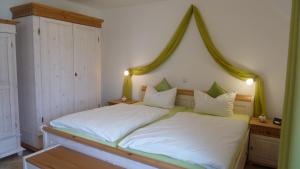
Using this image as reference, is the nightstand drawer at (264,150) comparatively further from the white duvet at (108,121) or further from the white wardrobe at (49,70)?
the white wardrobe at (49,70)

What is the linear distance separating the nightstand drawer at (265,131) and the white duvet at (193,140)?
0.39 m

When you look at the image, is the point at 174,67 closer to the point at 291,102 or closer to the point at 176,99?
the point at 176,99

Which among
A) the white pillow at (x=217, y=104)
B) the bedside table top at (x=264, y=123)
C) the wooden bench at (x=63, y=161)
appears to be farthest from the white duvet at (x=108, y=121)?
the bedside table top at (x=264, y=123)

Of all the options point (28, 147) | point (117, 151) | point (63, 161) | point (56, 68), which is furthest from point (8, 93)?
point (117, 151)

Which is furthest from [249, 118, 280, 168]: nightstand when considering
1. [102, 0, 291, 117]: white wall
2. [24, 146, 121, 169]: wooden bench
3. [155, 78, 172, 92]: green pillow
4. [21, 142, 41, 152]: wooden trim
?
[21, 142, 41, 152]: wooden trim

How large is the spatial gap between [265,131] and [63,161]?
101 inches

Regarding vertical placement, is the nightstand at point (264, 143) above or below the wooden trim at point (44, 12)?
below

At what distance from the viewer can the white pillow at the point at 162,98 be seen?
357cm

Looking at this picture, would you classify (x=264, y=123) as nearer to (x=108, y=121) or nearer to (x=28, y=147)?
(x=108, y=121)

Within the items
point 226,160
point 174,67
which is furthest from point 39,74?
point 226,160

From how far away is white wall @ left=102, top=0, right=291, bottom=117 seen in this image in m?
3.11

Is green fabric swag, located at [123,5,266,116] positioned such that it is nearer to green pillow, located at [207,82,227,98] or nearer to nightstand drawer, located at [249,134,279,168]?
green pillow, located at [207,82,227,98]

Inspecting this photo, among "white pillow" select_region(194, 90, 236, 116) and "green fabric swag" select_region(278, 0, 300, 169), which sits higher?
"green fabric swag" select_region(278, 0, 300, 169)

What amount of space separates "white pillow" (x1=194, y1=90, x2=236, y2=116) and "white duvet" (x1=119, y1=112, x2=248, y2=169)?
0.42 m
